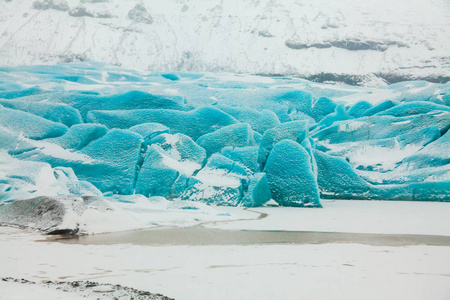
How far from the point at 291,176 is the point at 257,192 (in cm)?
30

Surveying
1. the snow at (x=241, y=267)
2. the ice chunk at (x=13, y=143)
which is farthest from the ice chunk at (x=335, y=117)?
the snow at (x=241, y=267)

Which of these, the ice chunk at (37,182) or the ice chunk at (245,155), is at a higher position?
the ice chunk at (245,155)

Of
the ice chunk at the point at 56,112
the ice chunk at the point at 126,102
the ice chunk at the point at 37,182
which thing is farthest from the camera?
the ice chunk at the point at 126,102

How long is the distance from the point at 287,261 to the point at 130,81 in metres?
5.71

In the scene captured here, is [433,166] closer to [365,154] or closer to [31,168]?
[365,154]

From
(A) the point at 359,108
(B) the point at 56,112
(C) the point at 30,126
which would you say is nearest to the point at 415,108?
(A) the point at 359,108

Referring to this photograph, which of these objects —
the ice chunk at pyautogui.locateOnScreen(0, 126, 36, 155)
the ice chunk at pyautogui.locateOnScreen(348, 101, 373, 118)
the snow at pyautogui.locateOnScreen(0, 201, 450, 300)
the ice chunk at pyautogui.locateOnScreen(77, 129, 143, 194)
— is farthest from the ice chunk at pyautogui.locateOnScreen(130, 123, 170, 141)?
the ice chunk at pyautogui.locateOnScreen(348, 101, 373, 118)

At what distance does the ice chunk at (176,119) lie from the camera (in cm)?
481

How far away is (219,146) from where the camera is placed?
4457mm

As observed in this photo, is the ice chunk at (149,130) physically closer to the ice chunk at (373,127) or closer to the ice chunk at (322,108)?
Answer: the ice chunk at (373,127)

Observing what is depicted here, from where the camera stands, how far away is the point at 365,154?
503cm

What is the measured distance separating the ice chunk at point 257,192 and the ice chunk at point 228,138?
1.89 ft

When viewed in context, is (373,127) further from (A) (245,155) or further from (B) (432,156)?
(A) (245,155)

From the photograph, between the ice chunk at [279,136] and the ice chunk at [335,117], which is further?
the ice chunk at [335,117]
